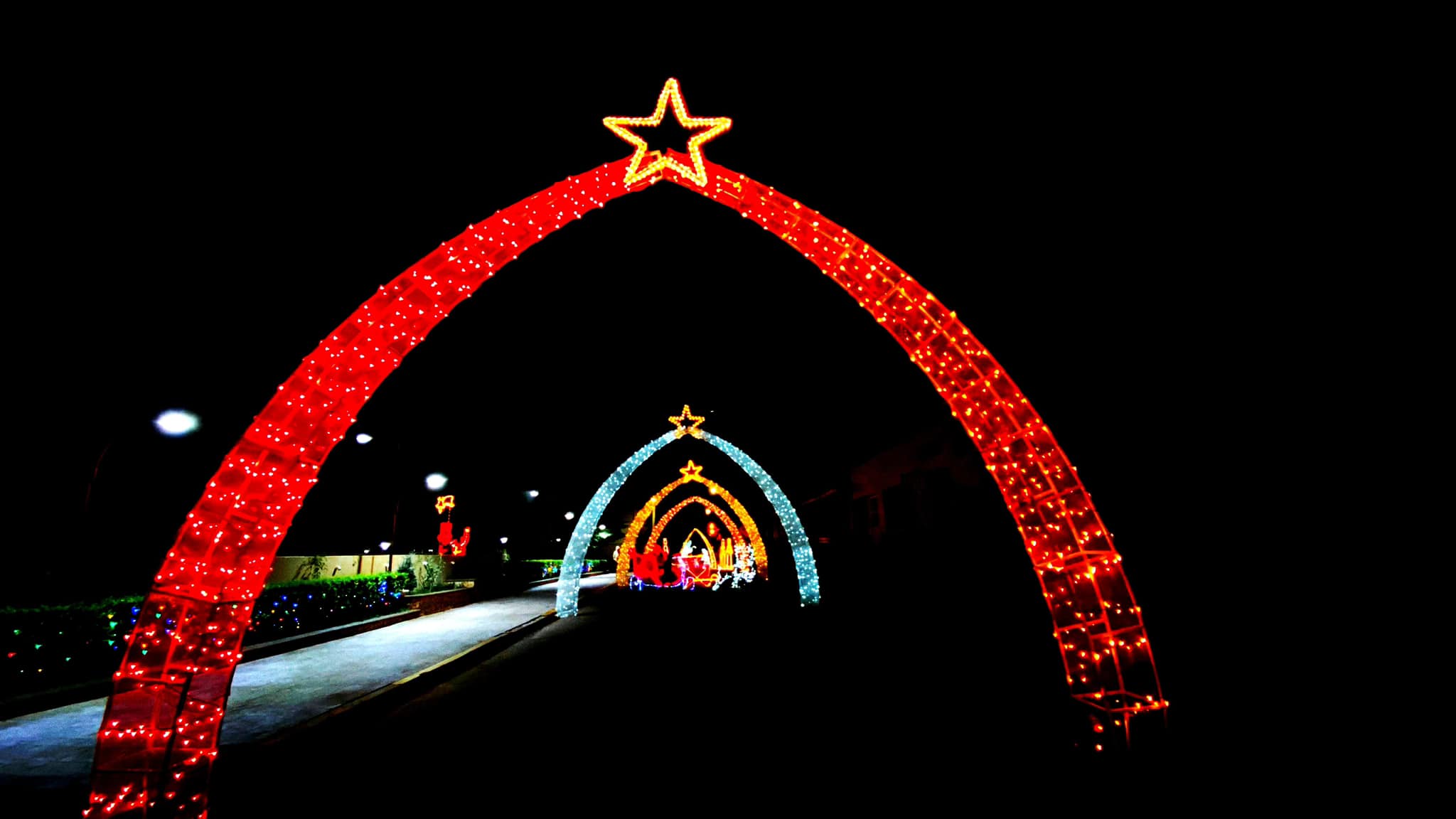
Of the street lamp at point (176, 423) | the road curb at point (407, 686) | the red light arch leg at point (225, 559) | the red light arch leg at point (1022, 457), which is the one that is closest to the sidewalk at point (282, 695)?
the road curb at point (407, 686)

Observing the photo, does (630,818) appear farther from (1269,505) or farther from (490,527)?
(490,527)

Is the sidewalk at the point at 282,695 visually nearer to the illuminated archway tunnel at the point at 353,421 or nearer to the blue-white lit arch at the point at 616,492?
the illuminated archway tunnel at the point at 353,421

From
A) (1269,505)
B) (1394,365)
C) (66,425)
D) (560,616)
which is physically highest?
(66,425)

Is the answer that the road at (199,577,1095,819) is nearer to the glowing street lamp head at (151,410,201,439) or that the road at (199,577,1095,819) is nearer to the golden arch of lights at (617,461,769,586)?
the glowing street lamp head at (151,410,201,439)

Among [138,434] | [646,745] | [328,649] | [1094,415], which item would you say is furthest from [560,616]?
[1094,415]

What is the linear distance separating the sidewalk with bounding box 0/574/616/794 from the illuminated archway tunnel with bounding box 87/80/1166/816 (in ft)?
6.50

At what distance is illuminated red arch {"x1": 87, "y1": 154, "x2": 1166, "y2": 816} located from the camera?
307cm

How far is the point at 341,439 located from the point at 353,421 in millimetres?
303

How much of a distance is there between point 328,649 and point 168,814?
825 cm

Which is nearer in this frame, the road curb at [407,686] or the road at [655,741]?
the road at [655,741]

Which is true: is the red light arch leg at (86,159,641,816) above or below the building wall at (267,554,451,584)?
above

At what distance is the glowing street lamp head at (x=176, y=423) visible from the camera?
39.6 ft

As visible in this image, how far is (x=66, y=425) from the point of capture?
10.7 meters

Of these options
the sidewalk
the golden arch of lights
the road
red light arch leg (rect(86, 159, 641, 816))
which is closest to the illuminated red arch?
red light arch leg (rect(86, 159, 641, 816))
